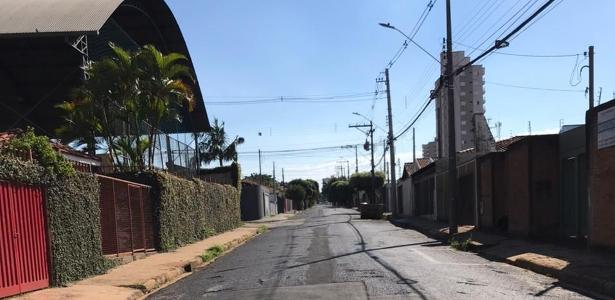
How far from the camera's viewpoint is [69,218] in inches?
529

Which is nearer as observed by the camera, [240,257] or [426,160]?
[240,257]

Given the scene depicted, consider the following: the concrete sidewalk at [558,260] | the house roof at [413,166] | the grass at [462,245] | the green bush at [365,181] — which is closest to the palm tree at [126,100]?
the grass at [462,245]

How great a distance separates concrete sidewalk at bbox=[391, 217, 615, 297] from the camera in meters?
11.5

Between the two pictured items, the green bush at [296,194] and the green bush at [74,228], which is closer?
the green bush at [74,228]

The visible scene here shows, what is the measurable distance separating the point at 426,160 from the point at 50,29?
150 ft

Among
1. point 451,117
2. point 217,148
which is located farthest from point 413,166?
point 451,117

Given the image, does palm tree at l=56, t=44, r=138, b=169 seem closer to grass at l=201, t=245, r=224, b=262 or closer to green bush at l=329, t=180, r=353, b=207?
grass at l=201, t=245, r=224, b=262

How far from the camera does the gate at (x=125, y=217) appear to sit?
16.8 m

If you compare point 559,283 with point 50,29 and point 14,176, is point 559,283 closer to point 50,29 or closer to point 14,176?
point 14,176

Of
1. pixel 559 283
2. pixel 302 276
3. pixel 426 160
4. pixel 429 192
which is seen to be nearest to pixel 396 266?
pixel 302 276

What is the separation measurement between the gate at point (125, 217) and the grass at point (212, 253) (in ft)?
6.11

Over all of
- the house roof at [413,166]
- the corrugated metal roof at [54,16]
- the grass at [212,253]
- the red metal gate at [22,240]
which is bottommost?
the grass at [212,253]

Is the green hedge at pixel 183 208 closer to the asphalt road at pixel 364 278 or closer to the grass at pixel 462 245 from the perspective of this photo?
the asphalt road at pixel 364 278

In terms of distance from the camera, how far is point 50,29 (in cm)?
2266
